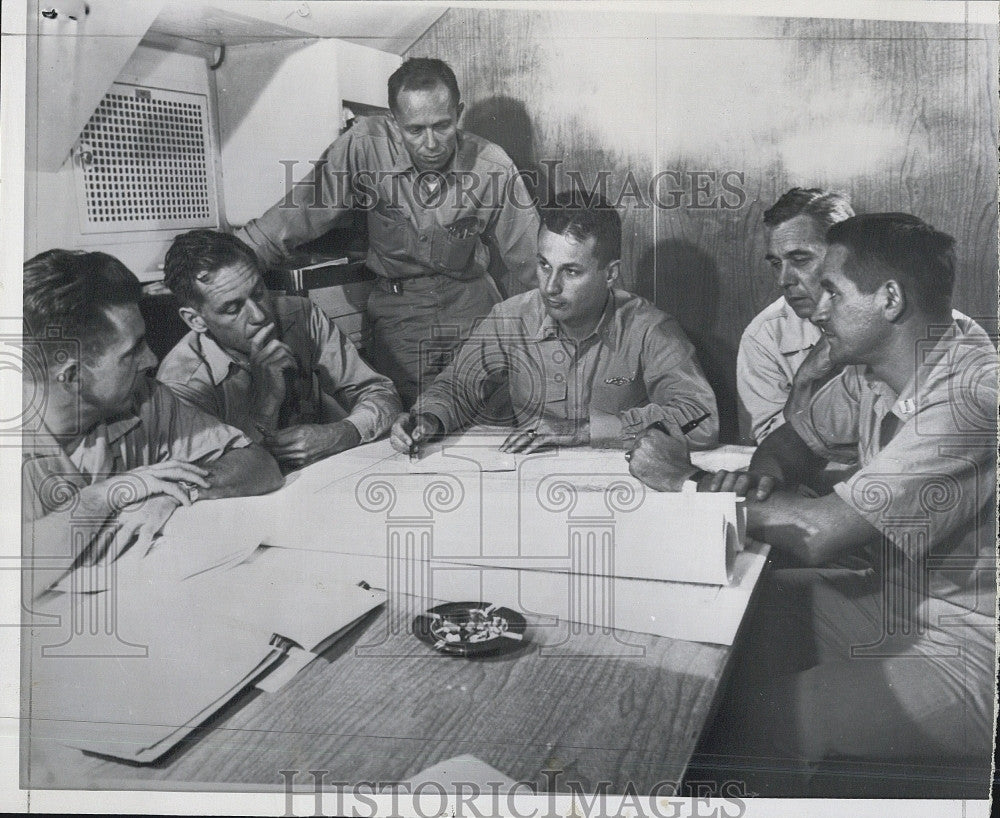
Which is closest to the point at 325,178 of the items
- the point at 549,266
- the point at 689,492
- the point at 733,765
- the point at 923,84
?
the point at 549,266

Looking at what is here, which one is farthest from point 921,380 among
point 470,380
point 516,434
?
point 470,380

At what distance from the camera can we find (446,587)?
9.09 ft

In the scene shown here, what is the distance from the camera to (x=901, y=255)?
Result: 2732 mm

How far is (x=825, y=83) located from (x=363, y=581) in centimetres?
183

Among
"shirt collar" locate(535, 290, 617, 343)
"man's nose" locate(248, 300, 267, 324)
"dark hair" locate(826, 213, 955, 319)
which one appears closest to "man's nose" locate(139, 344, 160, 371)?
"man's nose" locate(248, 300, 267, 324)

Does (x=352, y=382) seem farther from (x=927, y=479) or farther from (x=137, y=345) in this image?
(x=927, y=479)

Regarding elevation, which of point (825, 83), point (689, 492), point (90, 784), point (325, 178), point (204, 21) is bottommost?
point (90, 784)

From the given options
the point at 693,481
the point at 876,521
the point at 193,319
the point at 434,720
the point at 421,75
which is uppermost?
the point at 421,75

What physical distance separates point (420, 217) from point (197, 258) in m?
0.61

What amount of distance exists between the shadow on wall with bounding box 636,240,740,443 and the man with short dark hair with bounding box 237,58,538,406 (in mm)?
349

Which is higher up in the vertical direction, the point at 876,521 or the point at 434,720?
the point at 876,521

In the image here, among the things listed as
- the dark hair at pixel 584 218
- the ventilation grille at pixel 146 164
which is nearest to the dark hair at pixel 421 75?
the dark hair at pixel 584 218

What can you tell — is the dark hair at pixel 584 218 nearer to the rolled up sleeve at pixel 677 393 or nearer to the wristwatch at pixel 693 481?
the rolled up sleeve at pixel 677 393

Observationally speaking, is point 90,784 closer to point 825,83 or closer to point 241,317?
point 241,317
